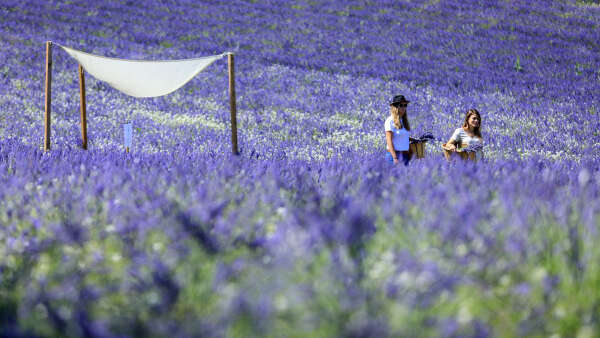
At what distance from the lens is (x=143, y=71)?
5992mm

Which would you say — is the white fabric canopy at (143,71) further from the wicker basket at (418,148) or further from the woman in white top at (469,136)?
the woman in white top at (469,136)

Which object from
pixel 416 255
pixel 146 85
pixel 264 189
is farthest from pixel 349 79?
pixel 416 255

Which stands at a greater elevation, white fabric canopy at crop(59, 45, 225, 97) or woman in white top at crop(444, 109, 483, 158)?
white fabric canopy at crop(59, 45, 225, 97)

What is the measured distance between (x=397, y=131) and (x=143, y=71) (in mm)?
3022

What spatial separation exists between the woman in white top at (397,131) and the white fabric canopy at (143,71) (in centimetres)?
227

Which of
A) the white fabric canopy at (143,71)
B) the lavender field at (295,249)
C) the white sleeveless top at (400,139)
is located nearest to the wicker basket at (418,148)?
the white sleeveless top at (400,139)

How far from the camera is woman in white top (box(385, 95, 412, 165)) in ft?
22.1

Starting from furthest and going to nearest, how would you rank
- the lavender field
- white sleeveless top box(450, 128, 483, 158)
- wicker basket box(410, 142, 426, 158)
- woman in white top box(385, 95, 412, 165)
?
1. white sleeveless top box(450, 128, 483, 158)
2. wicker basket box(410, 142, 426, 158)
3. woman in white top box(385, 95, 412, 165)
4. the lavender field

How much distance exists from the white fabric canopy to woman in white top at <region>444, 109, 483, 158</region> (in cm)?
315

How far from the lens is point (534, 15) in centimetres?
2367

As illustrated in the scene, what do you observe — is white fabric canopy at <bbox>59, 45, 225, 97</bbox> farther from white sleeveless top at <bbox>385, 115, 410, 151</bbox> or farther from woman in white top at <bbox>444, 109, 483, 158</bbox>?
woman in white top at <bbox>444, 109, 483, 158</bbox>

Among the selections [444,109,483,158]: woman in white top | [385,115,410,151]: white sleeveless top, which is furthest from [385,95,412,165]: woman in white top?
[444,109,483,158]: woman in white top

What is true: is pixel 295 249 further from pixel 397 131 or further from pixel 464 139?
pixel 464 139

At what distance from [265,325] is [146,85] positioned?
5.01 metres
